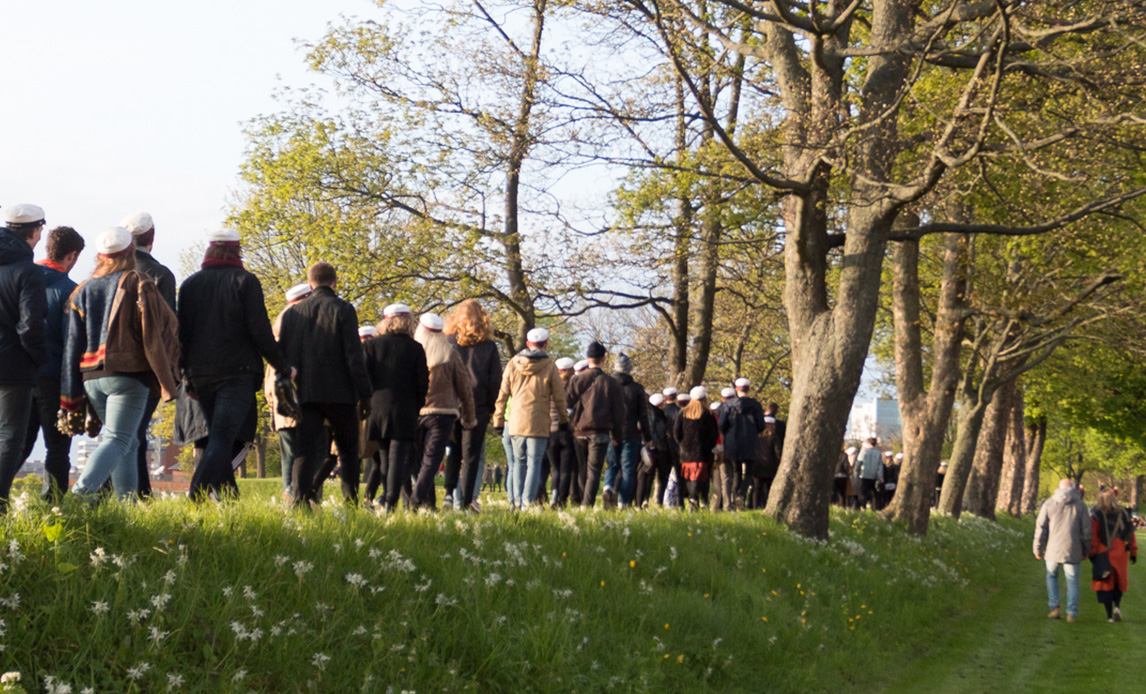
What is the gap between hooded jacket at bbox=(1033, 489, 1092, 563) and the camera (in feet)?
48.1

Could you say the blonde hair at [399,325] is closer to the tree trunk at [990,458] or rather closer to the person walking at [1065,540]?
the person walking at [1065,540]

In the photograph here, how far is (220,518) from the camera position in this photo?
5926 mm

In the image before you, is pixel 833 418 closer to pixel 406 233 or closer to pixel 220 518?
pixel 220 518

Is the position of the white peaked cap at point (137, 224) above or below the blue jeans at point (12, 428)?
above

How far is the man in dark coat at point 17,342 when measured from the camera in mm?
6676

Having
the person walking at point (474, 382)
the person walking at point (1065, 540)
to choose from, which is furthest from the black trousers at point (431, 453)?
the person walking at point (1065, 540)

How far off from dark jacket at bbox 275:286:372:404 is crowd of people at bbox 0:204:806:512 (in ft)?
0.04

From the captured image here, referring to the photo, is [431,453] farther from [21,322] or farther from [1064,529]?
[1064,529]

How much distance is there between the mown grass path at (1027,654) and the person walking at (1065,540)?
0.36 meters

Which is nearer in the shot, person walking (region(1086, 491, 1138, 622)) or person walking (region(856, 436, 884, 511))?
person walking (region(1086, 491, 1138, 622))

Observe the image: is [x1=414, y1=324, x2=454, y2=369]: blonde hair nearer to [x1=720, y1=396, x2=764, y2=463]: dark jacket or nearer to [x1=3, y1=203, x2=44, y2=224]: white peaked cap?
[x1=3, y1=203, x2=44, y2=224]: white peaked cap

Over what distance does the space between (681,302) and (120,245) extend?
1673 centimetres

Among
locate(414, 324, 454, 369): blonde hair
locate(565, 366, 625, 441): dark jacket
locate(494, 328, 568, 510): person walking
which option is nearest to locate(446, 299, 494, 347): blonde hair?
locate(494, 328, 568, 510): person walking

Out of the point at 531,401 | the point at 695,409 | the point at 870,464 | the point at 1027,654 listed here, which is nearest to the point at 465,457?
the point at 531,401
